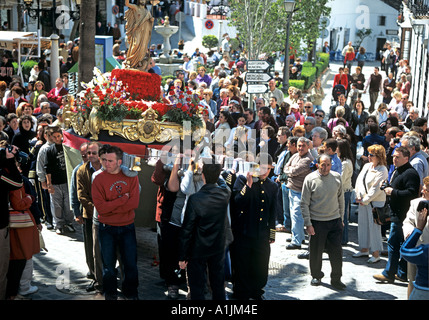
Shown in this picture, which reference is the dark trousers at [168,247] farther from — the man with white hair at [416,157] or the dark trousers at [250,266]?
the man with white hair at [416,157]

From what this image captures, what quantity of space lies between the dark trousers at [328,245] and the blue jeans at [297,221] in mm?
1466

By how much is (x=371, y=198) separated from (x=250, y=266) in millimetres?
2461

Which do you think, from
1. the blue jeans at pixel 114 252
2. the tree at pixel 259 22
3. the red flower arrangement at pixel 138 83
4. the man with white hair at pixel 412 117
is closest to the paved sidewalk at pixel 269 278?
the blue jeans at pixel 114 252

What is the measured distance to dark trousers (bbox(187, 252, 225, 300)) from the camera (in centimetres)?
745

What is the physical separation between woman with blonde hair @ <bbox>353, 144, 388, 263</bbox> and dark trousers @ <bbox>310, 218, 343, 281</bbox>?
115 cm

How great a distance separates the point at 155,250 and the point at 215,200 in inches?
113

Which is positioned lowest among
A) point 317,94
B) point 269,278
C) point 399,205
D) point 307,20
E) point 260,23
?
point 269,278

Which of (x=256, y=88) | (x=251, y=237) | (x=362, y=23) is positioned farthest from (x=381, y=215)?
(x=362, y=23)

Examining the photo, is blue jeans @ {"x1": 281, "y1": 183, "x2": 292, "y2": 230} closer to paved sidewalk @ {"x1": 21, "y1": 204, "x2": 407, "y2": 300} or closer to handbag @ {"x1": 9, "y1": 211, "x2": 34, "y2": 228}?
paved sidewalk @ {"x1": 21, "y1": 204, "x2": 407, "y2": 300}

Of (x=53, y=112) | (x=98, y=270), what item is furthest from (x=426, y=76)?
(x=98, y=270)

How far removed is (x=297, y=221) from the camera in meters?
10.4

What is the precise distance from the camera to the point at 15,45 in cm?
2570

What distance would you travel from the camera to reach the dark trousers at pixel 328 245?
887cm

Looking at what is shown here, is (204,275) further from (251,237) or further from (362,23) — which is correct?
(362,23)
